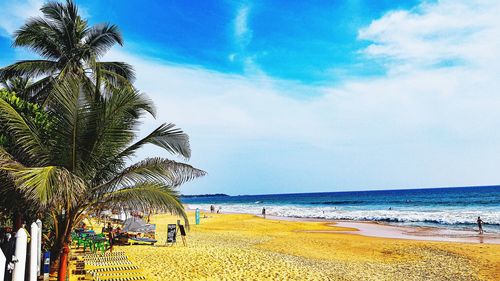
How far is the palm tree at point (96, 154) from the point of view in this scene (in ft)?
19.6

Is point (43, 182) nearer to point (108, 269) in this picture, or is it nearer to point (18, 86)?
point (108, 269)

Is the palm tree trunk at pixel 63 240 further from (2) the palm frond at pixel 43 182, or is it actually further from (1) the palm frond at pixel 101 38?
(1) the palm frond at pixel 101 38

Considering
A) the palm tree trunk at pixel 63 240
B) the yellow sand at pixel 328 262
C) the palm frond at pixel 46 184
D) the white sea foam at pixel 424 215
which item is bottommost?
the white sea foam at pixel 424 215

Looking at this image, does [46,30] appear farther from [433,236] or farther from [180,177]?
[433,236]

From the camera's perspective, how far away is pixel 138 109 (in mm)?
7211

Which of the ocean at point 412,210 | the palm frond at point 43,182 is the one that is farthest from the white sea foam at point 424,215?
the palm frond at point 43,182

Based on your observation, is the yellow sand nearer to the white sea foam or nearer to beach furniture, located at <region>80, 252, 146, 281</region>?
beach furniture, located at <region>80, 252, 146, 281</region>

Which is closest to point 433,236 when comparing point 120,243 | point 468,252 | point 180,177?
point 468,252

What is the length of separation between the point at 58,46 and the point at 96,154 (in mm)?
8567

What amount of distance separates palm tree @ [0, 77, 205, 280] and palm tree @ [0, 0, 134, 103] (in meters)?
6.37

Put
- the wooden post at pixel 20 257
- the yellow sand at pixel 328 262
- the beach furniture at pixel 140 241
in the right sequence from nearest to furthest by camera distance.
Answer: the wooden post at pixel 20 257
the yellow sand at pixel 328 262
the beach furniture at pixel 140 241

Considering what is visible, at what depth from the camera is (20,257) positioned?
445 centimetres

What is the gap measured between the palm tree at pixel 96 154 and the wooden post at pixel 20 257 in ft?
2.89

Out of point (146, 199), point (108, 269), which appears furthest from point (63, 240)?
point (108, 269)
